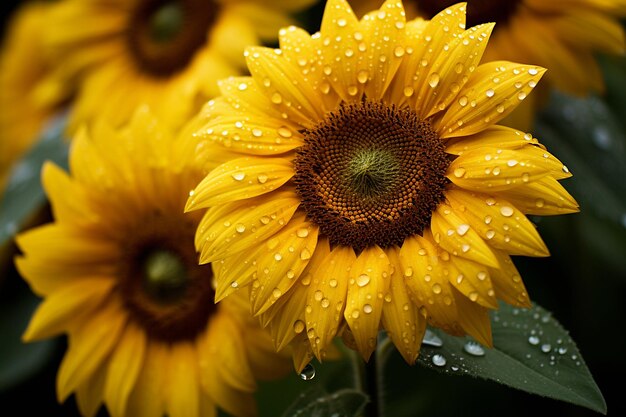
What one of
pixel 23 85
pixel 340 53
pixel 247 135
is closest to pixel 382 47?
pixel 340 53

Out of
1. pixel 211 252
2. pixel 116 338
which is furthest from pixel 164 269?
pixel 211 252

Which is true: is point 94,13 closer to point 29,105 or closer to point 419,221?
point 29,105

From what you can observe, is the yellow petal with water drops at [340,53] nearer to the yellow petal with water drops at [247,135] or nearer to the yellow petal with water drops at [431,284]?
the yellow petal with water drops at [247,135]

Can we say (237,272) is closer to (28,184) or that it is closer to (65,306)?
(65,306)

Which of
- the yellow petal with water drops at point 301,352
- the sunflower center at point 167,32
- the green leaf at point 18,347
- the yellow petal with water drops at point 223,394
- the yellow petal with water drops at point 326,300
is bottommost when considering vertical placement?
the green leaf at point 18,347

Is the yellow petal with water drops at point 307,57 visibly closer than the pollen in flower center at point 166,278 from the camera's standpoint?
Yes

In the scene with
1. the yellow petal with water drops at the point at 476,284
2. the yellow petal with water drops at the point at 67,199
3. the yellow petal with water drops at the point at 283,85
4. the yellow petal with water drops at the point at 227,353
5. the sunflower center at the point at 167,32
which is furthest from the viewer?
the sunflower center at the point at 167,32

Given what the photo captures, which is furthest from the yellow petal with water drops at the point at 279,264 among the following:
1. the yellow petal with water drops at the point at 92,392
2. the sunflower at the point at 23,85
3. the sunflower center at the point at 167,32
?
the sunflower at the point at 23,85

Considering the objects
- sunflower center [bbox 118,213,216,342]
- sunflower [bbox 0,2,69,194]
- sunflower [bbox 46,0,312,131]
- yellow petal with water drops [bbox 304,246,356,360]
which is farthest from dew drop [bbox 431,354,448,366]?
sunflower [bbox 0,2,69,194]
